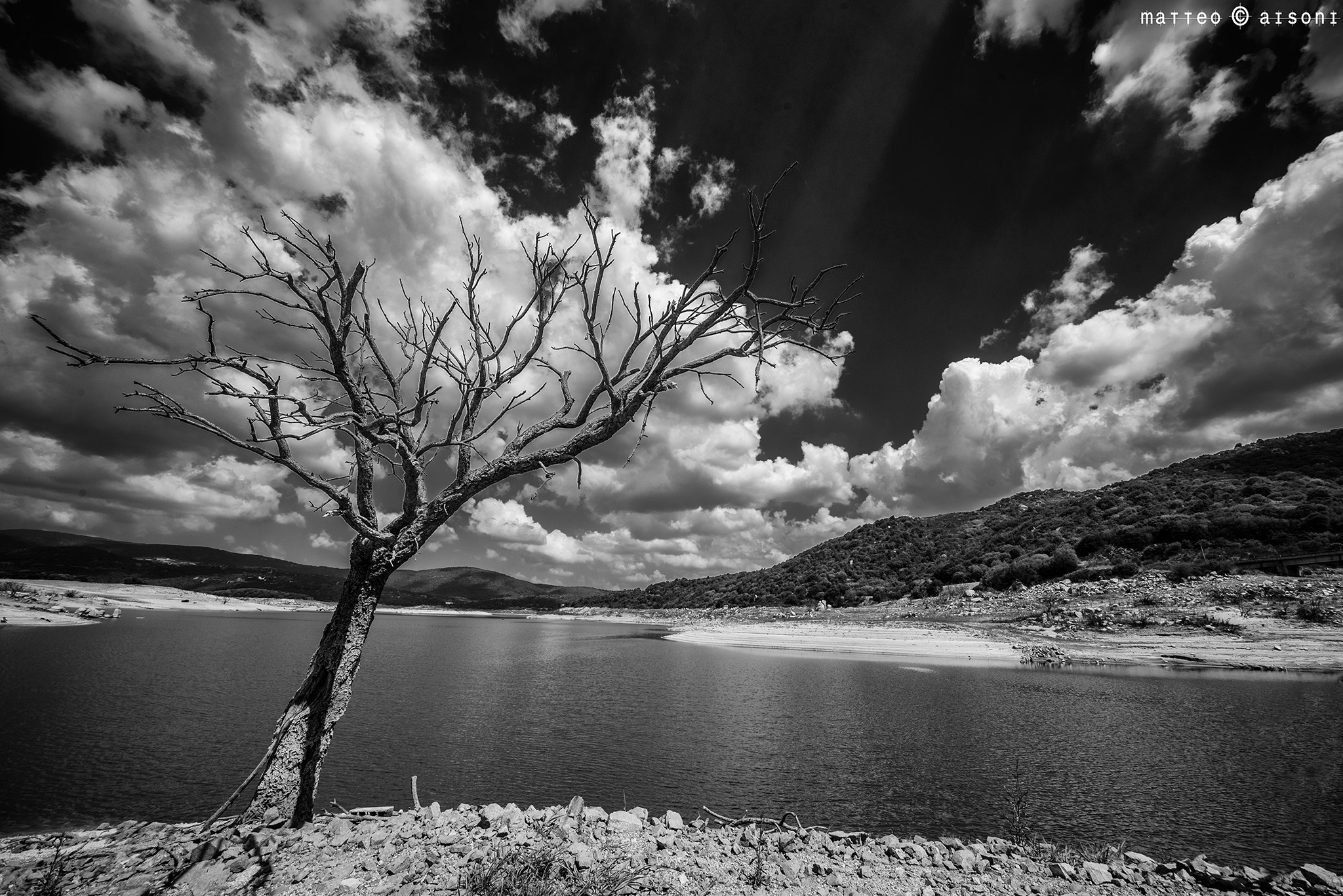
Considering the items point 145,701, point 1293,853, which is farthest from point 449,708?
point 1293,853

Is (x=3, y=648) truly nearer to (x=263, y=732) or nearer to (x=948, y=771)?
(x=263, y=732)

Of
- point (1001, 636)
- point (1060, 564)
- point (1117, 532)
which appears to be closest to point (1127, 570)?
point (1060, 564)

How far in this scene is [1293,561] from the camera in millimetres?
37438

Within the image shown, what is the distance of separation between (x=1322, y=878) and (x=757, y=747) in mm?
10458

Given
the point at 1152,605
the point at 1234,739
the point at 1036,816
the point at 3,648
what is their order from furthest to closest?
the point at 1152,605, the point at 3,648, the point at 1234,739, the point at 1036,816

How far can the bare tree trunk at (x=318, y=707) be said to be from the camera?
22.1 ft

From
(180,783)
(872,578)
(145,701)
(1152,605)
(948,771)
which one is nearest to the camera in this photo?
(180,783)

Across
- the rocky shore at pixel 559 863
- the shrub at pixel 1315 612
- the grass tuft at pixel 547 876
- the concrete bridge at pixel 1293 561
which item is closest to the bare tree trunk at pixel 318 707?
the rocky shore at pixel 559 863

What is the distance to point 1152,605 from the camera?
37.4 metres

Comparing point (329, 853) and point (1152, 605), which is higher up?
point (1152, 605)

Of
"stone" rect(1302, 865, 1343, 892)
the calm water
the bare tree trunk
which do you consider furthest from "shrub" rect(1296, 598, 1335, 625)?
the bare tree trunk

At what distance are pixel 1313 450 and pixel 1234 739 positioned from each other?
82346 mm

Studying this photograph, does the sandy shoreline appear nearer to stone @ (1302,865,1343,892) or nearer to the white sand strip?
the white sand strip

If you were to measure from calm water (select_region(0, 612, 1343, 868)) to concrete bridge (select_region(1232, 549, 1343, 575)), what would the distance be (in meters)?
18.5
